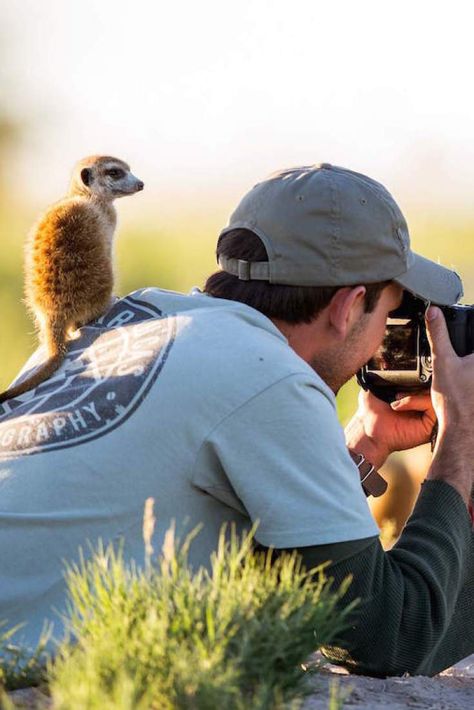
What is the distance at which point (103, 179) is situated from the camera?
480 centimetres

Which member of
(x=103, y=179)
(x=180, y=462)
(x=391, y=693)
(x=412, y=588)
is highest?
(x=103, y=179)

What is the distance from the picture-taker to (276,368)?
266 cm

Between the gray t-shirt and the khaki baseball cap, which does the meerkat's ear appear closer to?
the khaki baseball cap

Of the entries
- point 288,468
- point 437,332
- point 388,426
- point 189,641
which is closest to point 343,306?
point 437,332

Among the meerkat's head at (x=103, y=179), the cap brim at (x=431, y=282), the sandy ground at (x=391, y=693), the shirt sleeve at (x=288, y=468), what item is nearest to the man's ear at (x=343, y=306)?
the cap brim at (x=431, y=282)

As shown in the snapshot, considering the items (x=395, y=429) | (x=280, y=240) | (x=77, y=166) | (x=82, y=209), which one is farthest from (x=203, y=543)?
(x=77, y=166)

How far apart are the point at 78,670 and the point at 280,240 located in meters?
1.34

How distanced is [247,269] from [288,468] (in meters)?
0.66

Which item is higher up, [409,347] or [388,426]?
[409,347]

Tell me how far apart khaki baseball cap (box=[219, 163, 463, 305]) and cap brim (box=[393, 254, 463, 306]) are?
0.06ft

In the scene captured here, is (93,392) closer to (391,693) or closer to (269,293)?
(269,293)

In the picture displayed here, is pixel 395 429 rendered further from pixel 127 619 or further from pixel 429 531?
pixel 127 619

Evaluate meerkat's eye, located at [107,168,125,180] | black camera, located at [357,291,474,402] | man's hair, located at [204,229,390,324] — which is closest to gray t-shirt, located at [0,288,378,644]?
man's hair, located at [204,229,390,324]

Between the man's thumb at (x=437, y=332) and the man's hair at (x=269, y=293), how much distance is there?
24 centimetres
